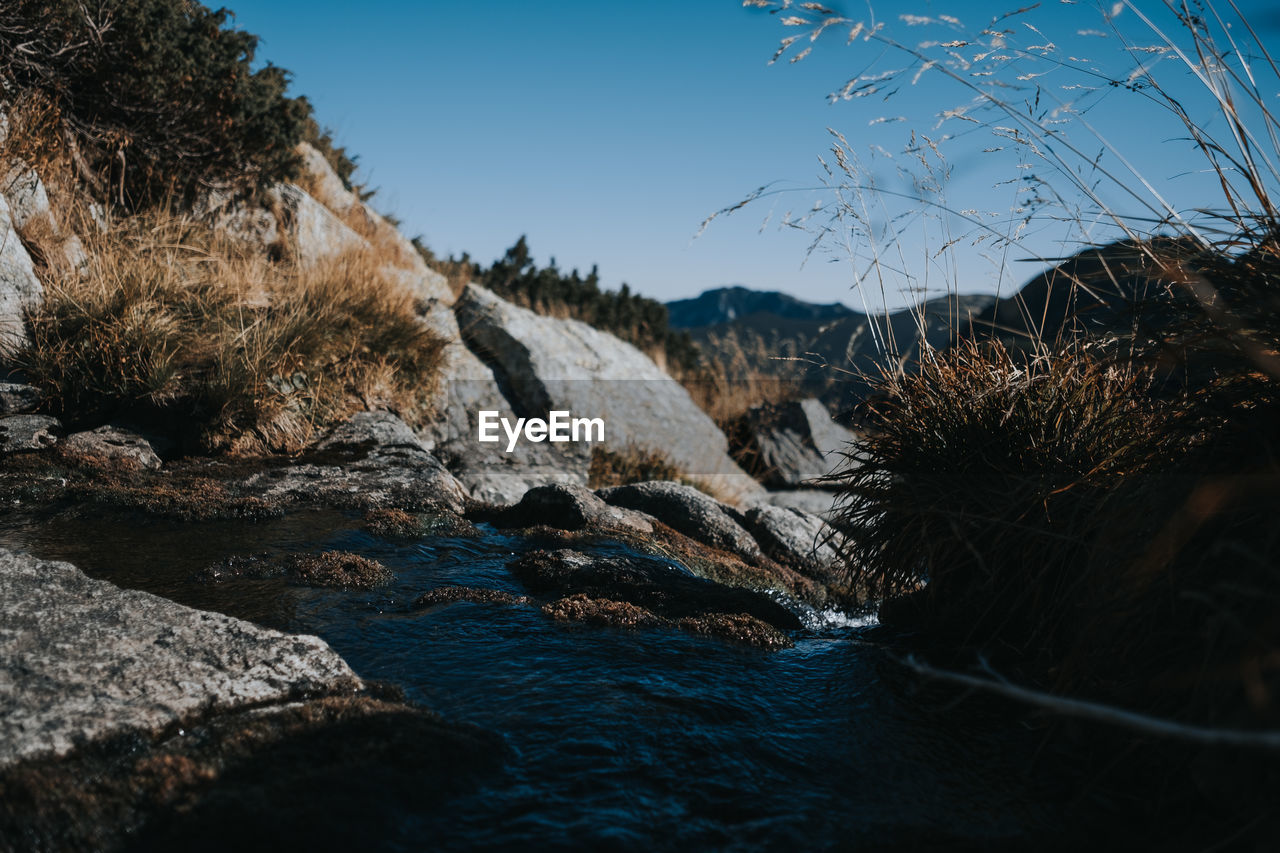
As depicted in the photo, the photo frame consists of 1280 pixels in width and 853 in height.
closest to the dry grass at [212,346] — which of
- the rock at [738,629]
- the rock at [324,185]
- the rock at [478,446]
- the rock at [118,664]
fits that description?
the rock at [478,446]

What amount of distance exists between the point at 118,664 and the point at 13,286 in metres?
4.70

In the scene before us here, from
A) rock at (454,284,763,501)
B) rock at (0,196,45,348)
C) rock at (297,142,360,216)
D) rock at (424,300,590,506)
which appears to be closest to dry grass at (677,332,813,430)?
rock at (454,284,763,501)

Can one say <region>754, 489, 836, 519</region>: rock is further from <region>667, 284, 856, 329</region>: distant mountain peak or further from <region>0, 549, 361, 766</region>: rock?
<region>667, 284, 856, 329</region>: distant mountain peak

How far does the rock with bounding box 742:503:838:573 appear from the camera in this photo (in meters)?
5.44

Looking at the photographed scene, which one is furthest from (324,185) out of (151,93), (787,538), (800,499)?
(787,538)

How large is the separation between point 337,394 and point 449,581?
3.41 m

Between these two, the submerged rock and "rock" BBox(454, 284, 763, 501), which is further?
"rock" BBox(454, 284, 763, 501)

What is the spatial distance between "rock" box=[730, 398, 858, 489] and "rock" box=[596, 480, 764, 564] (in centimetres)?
483

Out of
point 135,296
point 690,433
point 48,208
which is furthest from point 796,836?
point 690,433

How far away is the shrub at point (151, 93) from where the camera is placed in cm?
637

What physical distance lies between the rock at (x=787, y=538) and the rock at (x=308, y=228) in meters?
5.76

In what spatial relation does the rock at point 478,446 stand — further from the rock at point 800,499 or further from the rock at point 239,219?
the rock at point 800,499

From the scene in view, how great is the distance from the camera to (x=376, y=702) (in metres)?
2.06

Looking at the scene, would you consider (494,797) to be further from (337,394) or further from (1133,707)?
(337,394)
